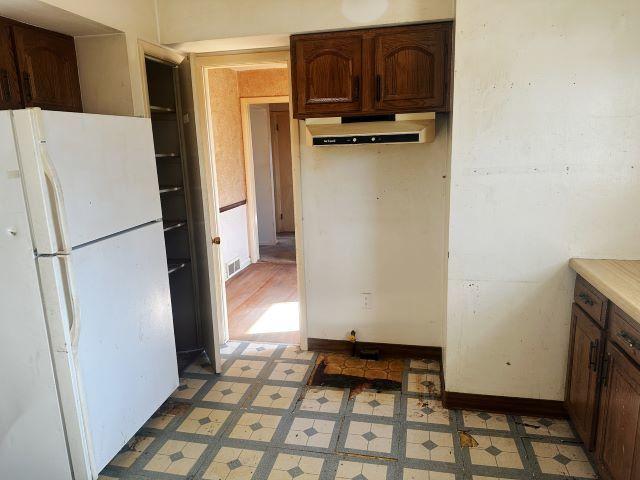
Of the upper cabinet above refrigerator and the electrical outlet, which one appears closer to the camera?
the upper cabinet above refrigerator

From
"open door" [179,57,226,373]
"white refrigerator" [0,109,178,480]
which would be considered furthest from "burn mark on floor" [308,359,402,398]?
"white refrigerator" [0,109,178,480]

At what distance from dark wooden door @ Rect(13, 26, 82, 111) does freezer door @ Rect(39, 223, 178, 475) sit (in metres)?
0.83

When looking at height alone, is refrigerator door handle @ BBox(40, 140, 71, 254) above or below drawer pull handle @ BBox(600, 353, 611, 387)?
above

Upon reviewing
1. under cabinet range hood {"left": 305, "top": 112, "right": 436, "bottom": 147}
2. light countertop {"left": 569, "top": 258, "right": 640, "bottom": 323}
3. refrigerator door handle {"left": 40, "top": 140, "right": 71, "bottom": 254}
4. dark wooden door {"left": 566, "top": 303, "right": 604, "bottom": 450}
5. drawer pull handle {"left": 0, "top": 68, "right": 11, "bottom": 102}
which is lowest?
dark wooden door {"left": 566, "top": 303, "right": 604, "bottom": 450}

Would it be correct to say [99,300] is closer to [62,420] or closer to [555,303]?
[62,420]

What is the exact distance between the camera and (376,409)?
2.74m

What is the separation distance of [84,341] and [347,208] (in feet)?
6.17

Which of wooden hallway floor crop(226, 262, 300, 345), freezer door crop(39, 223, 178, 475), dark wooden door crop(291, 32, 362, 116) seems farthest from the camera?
wooden hallway floor crop(226, 262, 300, 345)

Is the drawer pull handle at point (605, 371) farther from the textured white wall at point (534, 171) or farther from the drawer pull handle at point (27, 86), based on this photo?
the drawer pull handle at point (27, 86)

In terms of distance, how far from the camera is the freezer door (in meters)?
1.99

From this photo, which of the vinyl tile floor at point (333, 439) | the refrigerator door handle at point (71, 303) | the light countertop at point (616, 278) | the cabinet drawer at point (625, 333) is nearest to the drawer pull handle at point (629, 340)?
the cabinet drawer at point (625, 333)

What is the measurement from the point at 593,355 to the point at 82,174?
2421 millimetres

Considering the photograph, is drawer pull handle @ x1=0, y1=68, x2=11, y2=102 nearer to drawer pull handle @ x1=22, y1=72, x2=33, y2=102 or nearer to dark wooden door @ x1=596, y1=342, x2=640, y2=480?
drawer pull handle @ x1=22, y1=72, x2=33, y2=102

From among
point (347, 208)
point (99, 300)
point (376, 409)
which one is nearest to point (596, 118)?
point (347, 208)
